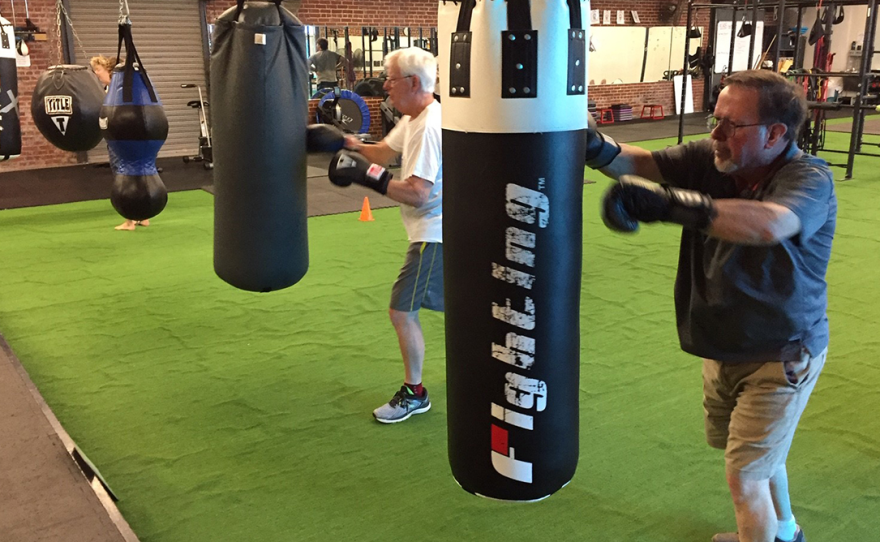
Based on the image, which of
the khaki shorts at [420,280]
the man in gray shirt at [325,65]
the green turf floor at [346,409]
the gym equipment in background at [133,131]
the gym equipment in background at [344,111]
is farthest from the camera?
the man in gray shirt at [325,65]

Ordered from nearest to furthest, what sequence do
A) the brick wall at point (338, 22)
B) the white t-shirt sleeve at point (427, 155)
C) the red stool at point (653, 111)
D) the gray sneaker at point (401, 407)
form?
the white t-shirt sleeve at point (427, 155)
the gray sneaker at point (401, 407)
the brick wall at point (338, 22)
the red stool at point (653, 111)

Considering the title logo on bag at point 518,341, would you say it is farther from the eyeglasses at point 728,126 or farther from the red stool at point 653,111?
the red stool at point 653,111

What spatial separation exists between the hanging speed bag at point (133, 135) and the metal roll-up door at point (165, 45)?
22.1 ft

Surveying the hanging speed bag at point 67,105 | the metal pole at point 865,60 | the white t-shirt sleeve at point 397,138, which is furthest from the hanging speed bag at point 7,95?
Result: the metal pole at point 865,60

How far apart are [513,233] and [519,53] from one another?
14.3 inches

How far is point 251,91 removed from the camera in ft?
7.63

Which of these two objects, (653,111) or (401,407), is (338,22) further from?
(401,407)

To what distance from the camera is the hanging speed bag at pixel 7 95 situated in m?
4.91

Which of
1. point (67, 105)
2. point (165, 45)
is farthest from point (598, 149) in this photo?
point (165, 45)

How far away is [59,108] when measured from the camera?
480 centimetres

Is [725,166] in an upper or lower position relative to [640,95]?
upper

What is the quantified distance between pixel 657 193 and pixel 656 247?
4396 millimetres

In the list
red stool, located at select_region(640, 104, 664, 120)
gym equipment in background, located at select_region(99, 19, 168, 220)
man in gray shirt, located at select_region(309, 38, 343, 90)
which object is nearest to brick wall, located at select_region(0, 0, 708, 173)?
red stool, located at select_region(640, 104, 664, 120)

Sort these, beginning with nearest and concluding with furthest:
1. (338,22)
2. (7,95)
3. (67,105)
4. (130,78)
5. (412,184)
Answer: (412,184)
(130,78)
(67,105)
(7,95)
(338,22)
